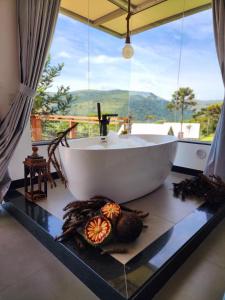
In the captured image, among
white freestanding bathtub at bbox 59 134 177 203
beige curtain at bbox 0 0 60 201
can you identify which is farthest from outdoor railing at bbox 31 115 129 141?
white freestanding bathtub at bbox 59 134 177 203

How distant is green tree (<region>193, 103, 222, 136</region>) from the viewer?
323cm

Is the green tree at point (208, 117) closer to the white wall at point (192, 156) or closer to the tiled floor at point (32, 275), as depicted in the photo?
the white wall at point (192, 156)

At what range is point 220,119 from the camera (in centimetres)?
271

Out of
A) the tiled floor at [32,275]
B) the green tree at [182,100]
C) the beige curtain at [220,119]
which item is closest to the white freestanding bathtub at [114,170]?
the tiled floor at [32,275]

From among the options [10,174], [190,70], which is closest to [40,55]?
[10,174]

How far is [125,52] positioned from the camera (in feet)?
9.12

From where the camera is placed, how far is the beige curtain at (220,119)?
8.43ft

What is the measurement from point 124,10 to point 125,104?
66.0 inches

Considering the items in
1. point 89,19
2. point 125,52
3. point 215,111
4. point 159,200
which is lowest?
point 159,200

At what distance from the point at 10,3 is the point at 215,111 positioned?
3074 millimetres

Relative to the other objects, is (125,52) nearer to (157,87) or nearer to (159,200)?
(157,87)

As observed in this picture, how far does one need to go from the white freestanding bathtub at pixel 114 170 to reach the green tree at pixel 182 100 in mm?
1515

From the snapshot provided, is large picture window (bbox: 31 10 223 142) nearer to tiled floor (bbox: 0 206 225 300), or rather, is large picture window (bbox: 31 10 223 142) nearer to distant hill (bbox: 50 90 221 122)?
distant hill (bbox: 50 90 221 122)

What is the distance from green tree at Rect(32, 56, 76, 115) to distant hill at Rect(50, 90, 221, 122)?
15 centimetres
